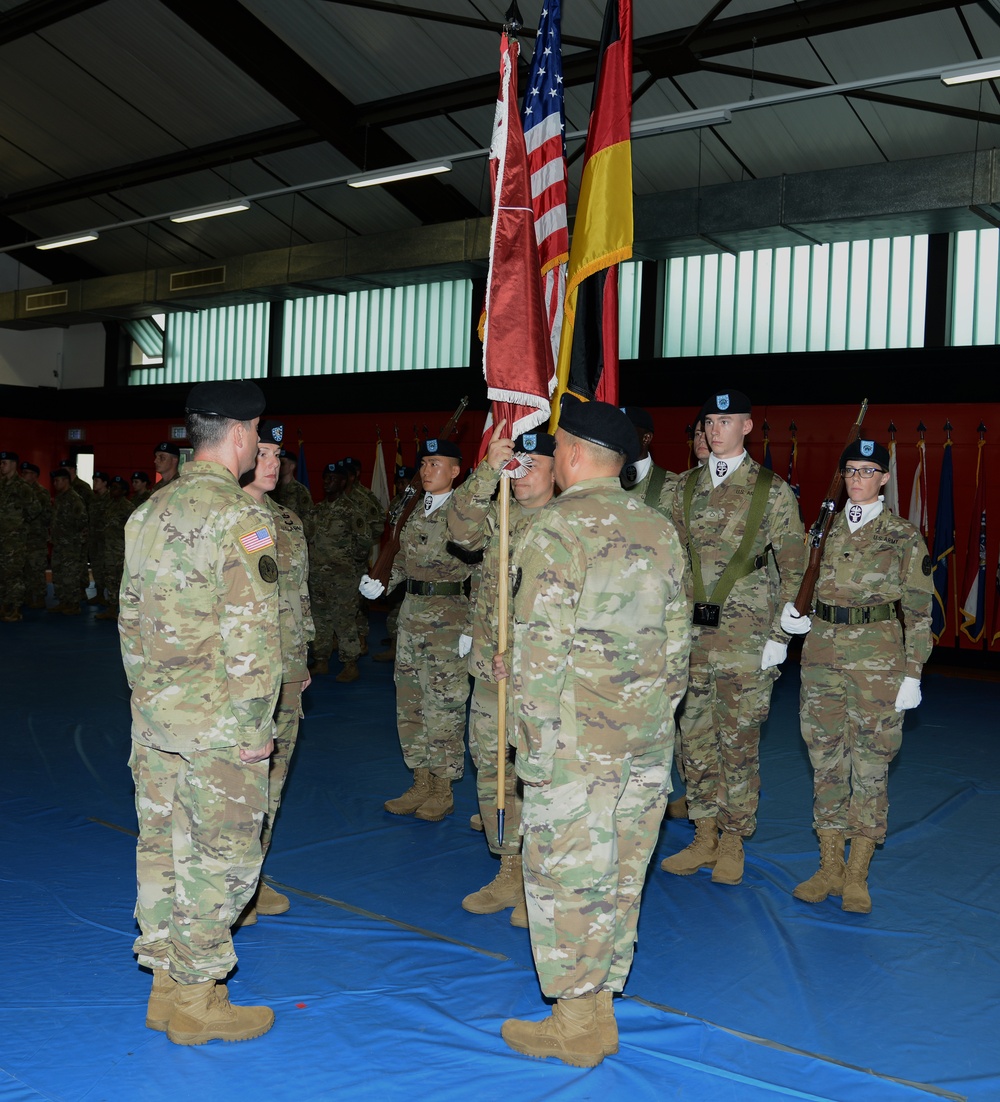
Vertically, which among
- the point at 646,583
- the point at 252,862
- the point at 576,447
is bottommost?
the point at 252,862

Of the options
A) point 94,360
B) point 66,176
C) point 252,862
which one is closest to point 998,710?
point 252,862

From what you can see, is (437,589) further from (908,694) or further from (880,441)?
(880,441)

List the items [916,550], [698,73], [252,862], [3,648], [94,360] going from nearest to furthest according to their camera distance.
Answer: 1. [252,862]
2. [916,550]
3. [698,73]
4. [3,648]
5. [94,360]

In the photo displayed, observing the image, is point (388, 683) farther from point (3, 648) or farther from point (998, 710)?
point (998, 710)

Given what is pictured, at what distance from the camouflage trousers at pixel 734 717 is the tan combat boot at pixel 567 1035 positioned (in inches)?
60.2

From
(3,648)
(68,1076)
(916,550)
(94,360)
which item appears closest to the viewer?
(68,1076)

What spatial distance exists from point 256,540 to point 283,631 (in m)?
1.10

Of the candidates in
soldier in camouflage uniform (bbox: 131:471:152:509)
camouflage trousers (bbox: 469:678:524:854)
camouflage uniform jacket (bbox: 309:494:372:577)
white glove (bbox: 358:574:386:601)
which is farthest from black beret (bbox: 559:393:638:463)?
soldier in camouflage uniform (bbox: 131:471:152:509)

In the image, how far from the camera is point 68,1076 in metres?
2.51

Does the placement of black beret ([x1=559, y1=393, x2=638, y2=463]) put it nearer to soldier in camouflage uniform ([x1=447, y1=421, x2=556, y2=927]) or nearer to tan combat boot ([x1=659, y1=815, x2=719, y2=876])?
soldier in camouflage uniform ([x1=447, y1=421, x2=556, y2=927])

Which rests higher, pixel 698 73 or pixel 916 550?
pixel 698 73

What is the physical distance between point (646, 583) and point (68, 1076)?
1.85 metres

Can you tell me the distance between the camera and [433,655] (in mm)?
4742

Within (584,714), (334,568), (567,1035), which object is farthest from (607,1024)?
(334,568)
